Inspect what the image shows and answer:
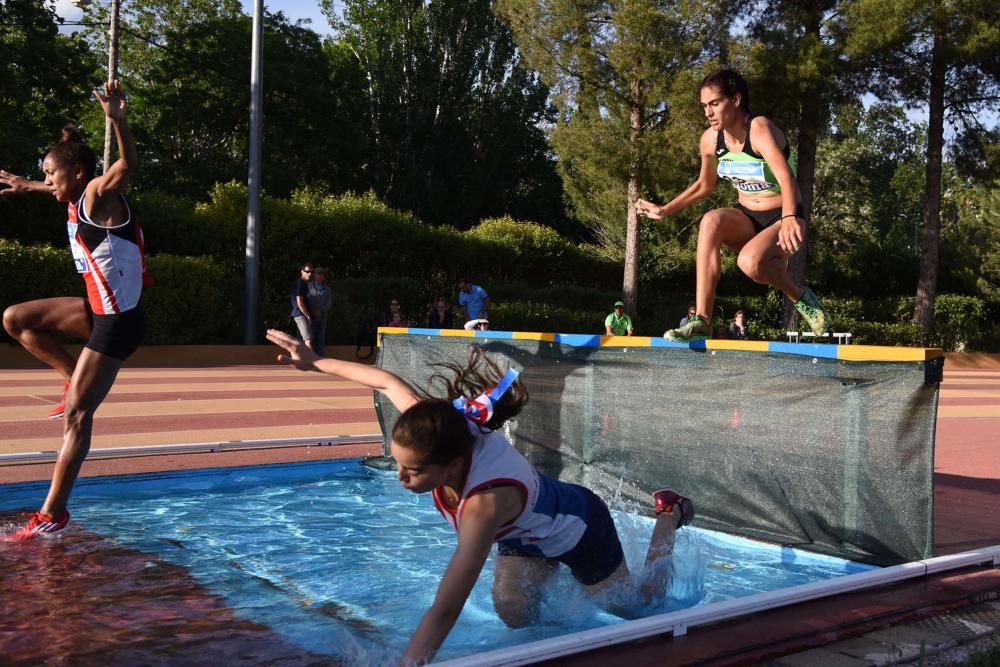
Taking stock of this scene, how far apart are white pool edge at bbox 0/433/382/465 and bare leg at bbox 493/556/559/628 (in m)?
4.12

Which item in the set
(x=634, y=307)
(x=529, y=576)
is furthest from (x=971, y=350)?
(x=529, y=576)

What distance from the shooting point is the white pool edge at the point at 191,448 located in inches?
269

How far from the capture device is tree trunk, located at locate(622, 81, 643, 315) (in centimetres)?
2469

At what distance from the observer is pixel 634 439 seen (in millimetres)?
6203

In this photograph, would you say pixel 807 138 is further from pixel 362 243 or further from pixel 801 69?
pixel 362 243

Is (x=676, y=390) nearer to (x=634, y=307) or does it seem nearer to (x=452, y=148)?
(x=634, y=307)

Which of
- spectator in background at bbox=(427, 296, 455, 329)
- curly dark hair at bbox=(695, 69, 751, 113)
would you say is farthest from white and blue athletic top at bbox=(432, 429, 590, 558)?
spectator in background at bbox=(427, 296, 455, 329)

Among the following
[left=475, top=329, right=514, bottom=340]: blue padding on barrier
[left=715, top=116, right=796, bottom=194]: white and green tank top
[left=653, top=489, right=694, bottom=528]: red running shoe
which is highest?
[left=715, top=116, right=796, bottom=194]: white and green tank top

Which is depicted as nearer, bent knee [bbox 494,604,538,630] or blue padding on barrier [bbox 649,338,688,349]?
bent knee [bbox 494,604,538,630]

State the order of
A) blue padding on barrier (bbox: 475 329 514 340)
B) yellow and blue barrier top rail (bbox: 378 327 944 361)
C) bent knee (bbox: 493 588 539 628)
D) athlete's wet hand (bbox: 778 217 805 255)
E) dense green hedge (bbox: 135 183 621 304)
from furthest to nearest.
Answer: dense green hedge (bbox: 135 183 621 304) < blue padding on barrier (bbox: 475 329 514 340) < athlete's wet hand (bbox: 778 217 805 255) < yellow and blue barrier top rail (bbox: 378 327 944 361) < bent knee (bbox: 493 588 539 628)

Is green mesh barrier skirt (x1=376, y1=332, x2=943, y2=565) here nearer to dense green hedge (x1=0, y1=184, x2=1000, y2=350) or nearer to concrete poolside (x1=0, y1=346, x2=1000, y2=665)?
concrete poolside (x1=0, y1=346, x2=1000, y2=665)

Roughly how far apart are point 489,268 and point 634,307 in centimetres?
417

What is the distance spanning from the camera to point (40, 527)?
515 centimetres

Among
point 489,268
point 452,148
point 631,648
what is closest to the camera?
point 631,648
